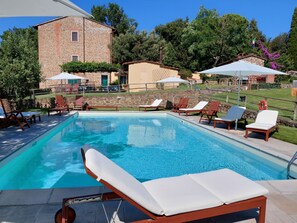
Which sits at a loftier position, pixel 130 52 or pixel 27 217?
pixel 130 52

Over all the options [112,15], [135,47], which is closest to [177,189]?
[135,47]

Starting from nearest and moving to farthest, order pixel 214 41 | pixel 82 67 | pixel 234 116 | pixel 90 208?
pixel 90 208 < pixel 234 116 < pixel 82 67 < pixel 214 41

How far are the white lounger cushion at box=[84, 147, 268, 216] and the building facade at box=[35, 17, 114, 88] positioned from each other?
27999mm

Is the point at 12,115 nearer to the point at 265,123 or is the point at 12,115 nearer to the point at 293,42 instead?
the point at 265,123

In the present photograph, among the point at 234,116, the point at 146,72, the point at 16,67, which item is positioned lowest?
the point at 234,116

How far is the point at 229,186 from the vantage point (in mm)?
2938

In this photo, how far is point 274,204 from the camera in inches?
132

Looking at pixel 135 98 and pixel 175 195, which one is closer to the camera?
pixel 175 195

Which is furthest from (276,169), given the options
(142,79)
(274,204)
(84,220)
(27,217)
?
(142,79)

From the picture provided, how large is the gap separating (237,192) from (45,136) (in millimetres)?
7771

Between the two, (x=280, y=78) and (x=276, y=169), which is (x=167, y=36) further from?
(x=276, y=169)

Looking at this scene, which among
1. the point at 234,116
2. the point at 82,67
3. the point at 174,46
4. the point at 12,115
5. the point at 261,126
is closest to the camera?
the point at 261,126

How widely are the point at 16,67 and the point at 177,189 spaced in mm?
14429

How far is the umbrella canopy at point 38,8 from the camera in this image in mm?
2678
